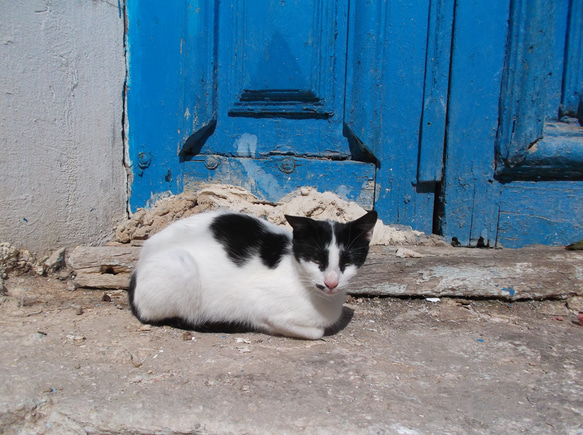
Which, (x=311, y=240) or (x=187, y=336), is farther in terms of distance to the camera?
(x=187, y=336)

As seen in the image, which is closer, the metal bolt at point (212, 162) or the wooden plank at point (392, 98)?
the wooden plank at point (392, 98)

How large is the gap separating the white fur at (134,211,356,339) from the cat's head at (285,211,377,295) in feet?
0.24

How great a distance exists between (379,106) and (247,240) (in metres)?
1.39

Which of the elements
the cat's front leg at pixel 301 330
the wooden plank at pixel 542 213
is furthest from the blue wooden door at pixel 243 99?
the cat's front leg at pixel 301 330

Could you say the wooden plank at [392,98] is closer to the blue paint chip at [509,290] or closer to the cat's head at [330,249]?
the blue paint chip at [509,290]

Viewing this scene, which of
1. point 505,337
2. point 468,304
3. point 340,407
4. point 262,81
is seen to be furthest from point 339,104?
point 340,407

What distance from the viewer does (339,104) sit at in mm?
2965

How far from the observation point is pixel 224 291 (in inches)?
83.8

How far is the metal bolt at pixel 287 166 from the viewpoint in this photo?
303 cm

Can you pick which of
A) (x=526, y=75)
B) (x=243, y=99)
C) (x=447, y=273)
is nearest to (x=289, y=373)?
(x=447, y=273)

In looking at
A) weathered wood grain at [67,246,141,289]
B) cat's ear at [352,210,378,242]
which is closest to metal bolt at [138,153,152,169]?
weathered wood grain at [67,246,141,289]

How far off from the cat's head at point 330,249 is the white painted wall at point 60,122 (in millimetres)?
1577

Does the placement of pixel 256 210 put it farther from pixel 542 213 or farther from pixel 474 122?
pixel 542 213

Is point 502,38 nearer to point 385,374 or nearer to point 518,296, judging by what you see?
point 518,296
